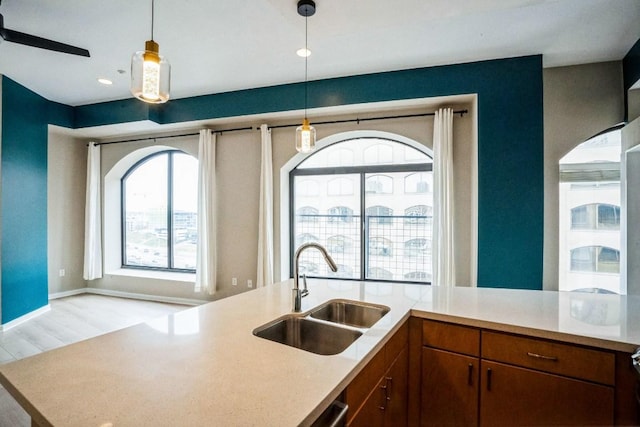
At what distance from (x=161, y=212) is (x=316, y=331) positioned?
4.98 m

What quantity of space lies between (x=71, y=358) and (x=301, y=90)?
359 cm

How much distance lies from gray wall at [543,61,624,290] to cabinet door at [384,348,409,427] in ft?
8.55

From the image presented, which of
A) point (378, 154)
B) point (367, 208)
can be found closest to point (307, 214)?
point (367, 208)

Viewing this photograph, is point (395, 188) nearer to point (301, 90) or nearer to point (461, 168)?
point (461, 168)

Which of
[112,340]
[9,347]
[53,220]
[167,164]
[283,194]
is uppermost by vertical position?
[167,164]

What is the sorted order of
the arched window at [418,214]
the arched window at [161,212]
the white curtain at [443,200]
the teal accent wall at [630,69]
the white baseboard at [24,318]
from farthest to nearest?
the arched window at [161,212] < the arched window at [418,214] < the white baseboard at [24,318] < the white curtain at [443,200] < the teal accent wall at [630,69]

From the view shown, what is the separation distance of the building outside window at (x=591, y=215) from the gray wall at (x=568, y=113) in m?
0.07

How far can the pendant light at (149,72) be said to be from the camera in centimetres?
151

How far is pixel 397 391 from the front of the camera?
1.58 meters

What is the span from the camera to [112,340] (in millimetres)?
1305

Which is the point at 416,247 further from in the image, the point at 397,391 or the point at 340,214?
the point at 397,391

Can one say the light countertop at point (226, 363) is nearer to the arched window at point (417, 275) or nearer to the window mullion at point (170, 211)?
the arched window at point (417, 275)

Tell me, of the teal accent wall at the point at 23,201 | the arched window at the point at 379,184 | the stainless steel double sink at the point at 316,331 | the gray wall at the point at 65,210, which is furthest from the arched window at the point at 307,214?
the gray wall at the point at 65,210

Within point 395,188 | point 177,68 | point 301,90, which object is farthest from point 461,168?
point 177,68
